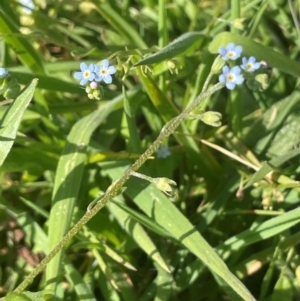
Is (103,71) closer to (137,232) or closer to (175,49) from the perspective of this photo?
(175,49)

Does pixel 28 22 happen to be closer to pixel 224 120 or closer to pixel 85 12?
pixel 85 12

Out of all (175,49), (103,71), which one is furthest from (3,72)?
(175,49)

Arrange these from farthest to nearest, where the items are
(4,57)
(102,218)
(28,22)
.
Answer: (28,22)
(4,57)
(102,218)

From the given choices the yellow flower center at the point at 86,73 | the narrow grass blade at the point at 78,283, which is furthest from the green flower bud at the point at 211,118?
the narrow grass blade at the point at 78,283

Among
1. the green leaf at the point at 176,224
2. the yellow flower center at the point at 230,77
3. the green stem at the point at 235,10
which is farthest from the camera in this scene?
the green stem at the point at 235,10

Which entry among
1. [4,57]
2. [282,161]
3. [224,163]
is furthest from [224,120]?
[4,57]

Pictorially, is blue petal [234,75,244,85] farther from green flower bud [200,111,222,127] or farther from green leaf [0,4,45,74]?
green leaf [0,4,45,74]

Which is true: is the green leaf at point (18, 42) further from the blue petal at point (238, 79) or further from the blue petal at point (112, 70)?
the blue petal at point (238, 79)

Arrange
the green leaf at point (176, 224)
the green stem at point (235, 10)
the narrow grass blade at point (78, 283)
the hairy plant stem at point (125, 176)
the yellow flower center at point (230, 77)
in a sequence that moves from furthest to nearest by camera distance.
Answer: the green stem at point (235, 10), the narrow grass blade at point (78, 283), the green leaf at point (176, 224), the yellow flower center at point (230, 77), the hairy plant stem at point (125, 176)
